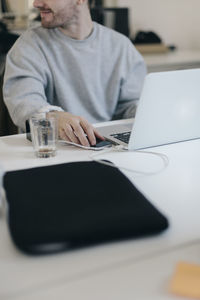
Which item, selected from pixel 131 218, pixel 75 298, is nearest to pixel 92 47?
pixel 131 218

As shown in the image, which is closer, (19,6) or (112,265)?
(112,265)

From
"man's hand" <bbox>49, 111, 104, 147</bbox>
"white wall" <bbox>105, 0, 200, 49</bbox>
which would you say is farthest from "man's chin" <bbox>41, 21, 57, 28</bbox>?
"white wall" <bbox>105, 0, 200, 49</bbox>

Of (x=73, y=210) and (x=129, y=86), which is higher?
(x=73, y=210)

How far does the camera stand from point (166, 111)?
1090mm

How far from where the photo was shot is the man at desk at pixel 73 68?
151 centimetres

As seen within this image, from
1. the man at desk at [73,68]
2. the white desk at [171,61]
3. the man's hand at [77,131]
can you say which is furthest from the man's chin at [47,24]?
the white desk at [171,61]

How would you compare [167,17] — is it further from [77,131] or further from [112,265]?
[112,265]

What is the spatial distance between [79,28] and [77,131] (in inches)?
25.1

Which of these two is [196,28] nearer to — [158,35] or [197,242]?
[158,35]

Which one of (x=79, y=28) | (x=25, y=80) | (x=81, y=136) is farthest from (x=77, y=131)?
(x=79, y=28)

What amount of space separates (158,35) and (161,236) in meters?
2.78

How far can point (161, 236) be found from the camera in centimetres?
72

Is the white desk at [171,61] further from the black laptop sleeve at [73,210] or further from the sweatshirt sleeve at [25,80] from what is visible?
the black laptop sleeve at [73,210]

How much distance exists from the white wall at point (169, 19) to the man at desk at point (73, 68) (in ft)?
4.90
